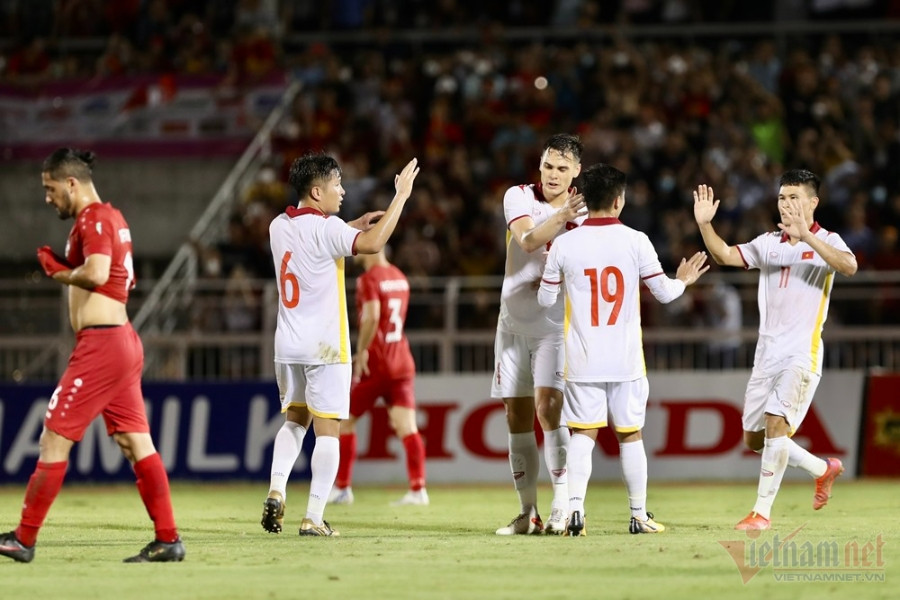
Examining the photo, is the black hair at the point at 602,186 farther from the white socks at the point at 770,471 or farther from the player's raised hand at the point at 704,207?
the white socks at the point at 770,471

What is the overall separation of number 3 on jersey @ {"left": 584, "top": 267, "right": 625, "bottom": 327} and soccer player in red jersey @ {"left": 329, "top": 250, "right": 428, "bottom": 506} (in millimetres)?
4717

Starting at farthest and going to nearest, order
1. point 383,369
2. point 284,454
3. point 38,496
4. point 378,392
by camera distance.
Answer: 1. point 378,392
2. point 383,369
3. point 284,454
4. point 38,496

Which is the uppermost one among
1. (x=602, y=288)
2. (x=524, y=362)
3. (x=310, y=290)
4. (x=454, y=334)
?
(x=602, y=288)

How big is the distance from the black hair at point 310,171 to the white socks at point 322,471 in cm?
171

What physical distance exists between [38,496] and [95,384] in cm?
75

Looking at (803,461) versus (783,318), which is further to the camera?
(803,461)

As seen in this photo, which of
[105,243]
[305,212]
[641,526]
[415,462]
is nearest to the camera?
[105,243]

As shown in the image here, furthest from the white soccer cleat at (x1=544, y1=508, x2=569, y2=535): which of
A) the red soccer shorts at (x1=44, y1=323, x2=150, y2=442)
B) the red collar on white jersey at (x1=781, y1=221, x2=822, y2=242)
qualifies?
the red soccer shorts at (x1=44, y1=323, x2=150, y2=442)

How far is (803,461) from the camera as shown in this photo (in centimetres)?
1106

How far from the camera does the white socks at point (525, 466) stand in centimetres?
1042

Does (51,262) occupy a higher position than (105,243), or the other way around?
(105,243)

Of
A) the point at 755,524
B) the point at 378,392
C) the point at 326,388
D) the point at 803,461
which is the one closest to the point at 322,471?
the point at 326,388

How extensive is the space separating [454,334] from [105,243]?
968 centimetres

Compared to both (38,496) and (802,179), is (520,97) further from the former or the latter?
(38,496)
